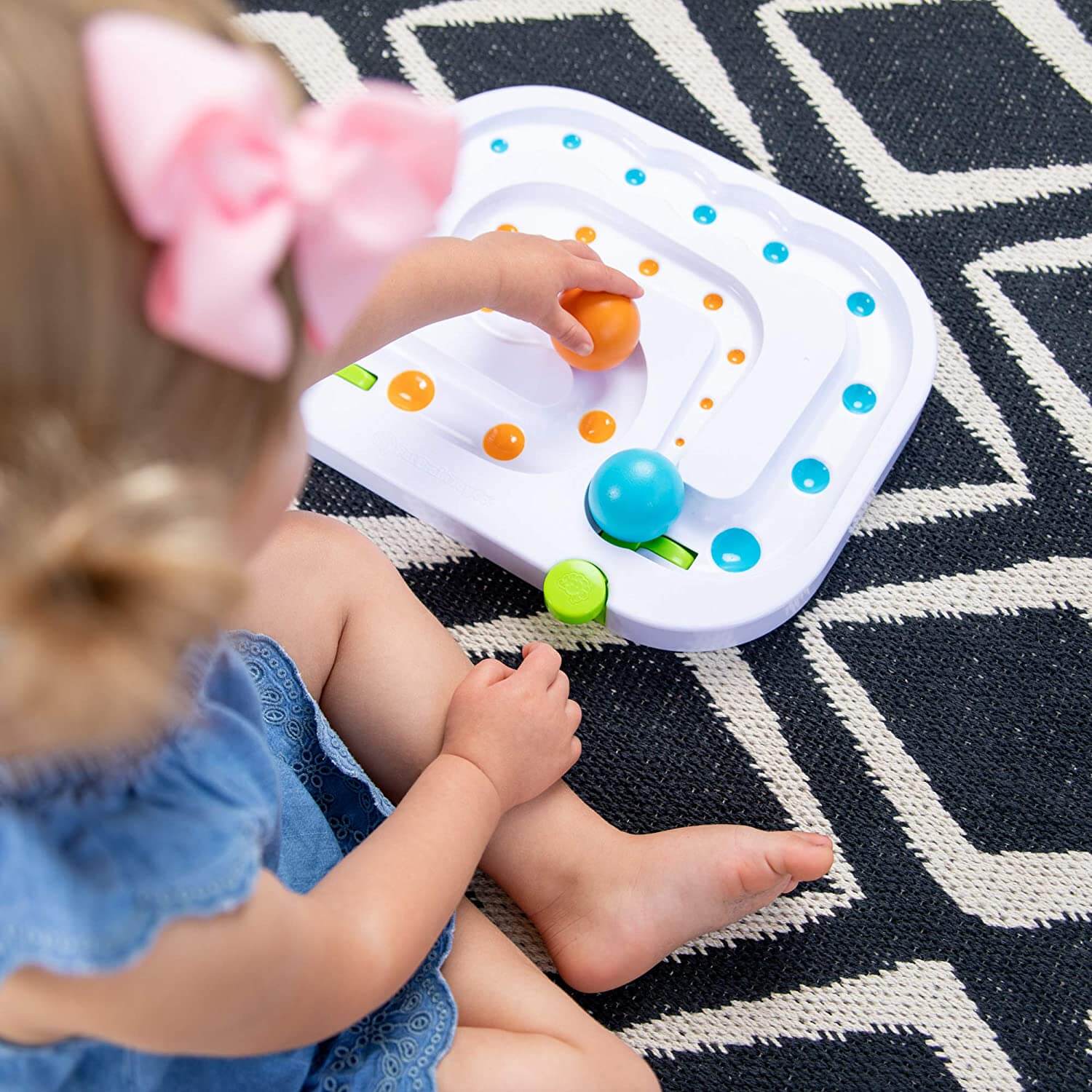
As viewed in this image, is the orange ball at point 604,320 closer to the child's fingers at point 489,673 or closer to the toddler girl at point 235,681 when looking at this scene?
the toddler girl at point 235,681

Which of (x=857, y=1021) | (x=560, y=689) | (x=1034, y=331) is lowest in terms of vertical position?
(x=857, y=1021)

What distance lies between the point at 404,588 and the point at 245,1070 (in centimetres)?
28

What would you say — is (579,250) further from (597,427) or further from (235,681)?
(235,681)

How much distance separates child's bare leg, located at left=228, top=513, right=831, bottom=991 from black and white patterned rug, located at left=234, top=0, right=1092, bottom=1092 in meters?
0.05

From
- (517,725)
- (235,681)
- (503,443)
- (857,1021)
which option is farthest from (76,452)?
(857,1021)

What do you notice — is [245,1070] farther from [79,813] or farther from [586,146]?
[586,146]

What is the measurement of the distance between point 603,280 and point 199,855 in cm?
49

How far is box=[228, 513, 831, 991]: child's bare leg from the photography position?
677 millimetres

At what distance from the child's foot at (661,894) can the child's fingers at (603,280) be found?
36 cm

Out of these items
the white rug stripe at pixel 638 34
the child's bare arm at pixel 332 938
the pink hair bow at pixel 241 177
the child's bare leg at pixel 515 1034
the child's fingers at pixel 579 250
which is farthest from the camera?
the white rug stripe at pixel 638 34

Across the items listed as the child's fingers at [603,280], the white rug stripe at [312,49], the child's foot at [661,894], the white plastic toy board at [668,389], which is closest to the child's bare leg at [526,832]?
the child's foot at [661,894]

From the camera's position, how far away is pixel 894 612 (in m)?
0.81

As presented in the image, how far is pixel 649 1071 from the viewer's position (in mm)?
636

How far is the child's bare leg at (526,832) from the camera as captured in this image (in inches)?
26.6
